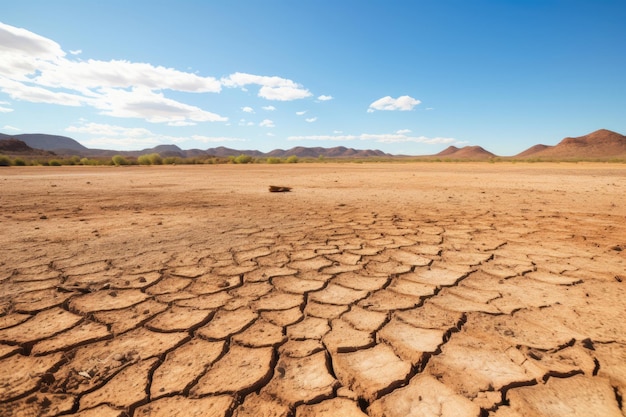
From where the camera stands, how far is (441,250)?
93.2 inches

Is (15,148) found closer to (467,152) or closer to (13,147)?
(13,147)

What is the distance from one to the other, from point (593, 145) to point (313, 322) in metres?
77.0

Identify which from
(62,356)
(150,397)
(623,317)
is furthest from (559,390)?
(62,356)

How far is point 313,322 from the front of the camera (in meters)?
1.38

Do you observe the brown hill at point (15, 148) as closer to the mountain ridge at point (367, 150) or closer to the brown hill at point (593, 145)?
the mountain ridge at point (367, 150)

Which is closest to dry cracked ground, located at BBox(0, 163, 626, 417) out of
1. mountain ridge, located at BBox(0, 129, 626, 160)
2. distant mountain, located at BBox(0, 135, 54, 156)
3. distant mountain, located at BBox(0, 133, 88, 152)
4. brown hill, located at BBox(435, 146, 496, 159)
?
mountain ridge, located at BBox(0, 129, 626, 160)

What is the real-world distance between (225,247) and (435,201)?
134 inches

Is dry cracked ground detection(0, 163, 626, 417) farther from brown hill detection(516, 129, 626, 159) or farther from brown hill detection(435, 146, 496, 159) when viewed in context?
brown hill detection(435, 146, 496, 159)

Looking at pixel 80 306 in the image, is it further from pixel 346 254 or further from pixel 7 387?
pixel 346 254

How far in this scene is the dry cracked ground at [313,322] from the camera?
0.95m

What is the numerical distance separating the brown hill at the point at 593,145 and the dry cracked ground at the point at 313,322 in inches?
2468

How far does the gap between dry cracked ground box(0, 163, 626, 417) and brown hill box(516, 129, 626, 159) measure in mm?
62685

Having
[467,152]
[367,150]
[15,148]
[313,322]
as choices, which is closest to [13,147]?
[15,148]

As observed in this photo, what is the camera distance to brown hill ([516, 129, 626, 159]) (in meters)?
54.0
